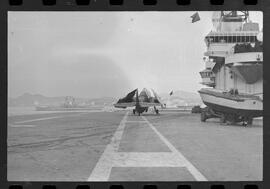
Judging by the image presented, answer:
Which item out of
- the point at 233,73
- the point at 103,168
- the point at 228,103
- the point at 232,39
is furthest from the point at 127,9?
the point at 232,39

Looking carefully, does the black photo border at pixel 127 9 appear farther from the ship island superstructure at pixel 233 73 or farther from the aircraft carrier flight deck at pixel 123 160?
the ship island superstructure at pixel 233 73

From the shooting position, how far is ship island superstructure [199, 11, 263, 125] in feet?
36.4

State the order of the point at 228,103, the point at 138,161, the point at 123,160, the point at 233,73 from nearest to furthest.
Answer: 1. the point at 138,161
2. the point at 123,160
3. the point at 233,73
4. the point at 228,103

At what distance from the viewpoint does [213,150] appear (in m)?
9.38

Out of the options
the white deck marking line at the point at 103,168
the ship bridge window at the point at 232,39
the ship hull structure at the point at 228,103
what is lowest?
the white deck marking line at the point at 103,168

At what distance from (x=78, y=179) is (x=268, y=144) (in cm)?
369

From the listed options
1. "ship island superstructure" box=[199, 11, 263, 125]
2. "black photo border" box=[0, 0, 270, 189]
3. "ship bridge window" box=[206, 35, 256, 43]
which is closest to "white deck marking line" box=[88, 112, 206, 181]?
"black photo border" box=[0, 0, 270, 189]

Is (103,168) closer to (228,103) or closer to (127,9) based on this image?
(127,9)

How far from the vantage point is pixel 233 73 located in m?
12.5

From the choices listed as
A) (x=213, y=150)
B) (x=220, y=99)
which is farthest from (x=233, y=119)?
(x=213, y=150)

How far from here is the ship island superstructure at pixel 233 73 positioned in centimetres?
1109

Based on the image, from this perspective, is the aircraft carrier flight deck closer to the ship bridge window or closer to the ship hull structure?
the ship hull structure

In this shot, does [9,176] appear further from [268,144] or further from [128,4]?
[268,144]

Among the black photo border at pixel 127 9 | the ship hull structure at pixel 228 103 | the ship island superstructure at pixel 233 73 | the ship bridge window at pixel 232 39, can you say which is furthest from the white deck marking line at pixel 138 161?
the ship bridge window at pixel 232 39
